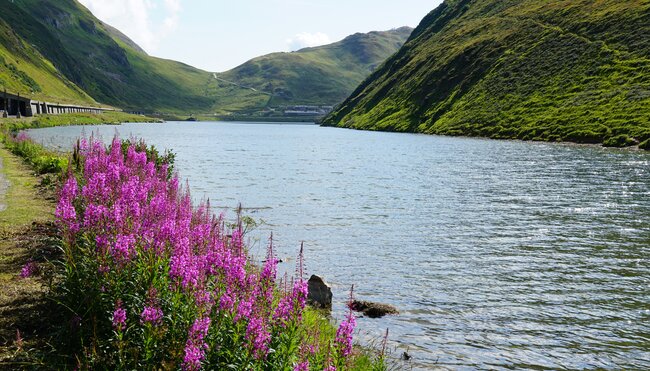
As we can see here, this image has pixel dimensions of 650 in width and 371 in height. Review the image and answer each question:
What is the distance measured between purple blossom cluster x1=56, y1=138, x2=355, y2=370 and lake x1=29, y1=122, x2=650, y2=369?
252 inches

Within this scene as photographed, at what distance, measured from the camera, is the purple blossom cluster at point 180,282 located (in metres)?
7.55

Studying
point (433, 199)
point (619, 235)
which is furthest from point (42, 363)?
point (433, 199)

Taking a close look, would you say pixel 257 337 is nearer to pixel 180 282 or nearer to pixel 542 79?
pixel 180 282

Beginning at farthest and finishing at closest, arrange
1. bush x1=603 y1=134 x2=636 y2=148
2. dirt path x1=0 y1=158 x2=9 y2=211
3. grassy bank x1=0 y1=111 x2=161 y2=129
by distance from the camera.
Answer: grassy bank x1=0 y1=111 x2=161 y2=129 < bush x1=603 y1=134 x2=636 y2=148 < dirt path x1=0 y1=158 x2=9 y2=211

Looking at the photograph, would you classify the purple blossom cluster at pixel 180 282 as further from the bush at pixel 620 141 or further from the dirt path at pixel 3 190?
the bush at pixel 620 141

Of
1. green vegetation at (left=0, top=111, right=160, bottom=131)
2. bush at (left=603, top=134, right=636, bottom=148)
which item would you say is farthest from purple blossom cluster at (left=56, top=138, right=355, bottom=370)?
bush at (left=603, top=134, right=636, bottom=148)

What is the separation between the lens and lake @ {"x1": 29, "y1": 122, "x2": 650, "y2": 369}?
14.6 meters

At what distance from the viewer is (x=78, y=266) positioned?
9969 mm

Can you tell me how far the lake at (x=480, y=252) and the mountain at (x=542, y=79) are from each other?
49.5m

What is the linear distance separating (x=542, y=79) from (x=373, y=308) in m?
130

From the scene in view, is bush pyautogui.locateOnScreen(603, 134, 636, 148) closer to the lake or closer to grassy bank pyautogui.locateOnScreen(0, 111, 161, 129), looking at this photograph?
the lake

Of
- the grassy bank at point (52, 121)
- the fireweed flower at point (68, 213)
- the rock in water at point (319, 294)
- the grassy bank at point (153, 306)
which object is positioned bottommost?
the grassy bank at point (52, 121)

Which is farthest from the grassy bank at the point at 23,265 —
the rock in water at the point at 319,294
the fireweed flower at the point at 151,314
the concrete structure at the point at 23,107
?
the concrete structure at the point at 23,107

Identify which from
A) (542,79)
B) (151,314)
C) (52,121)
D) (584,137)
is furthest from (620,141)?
(52,121)
